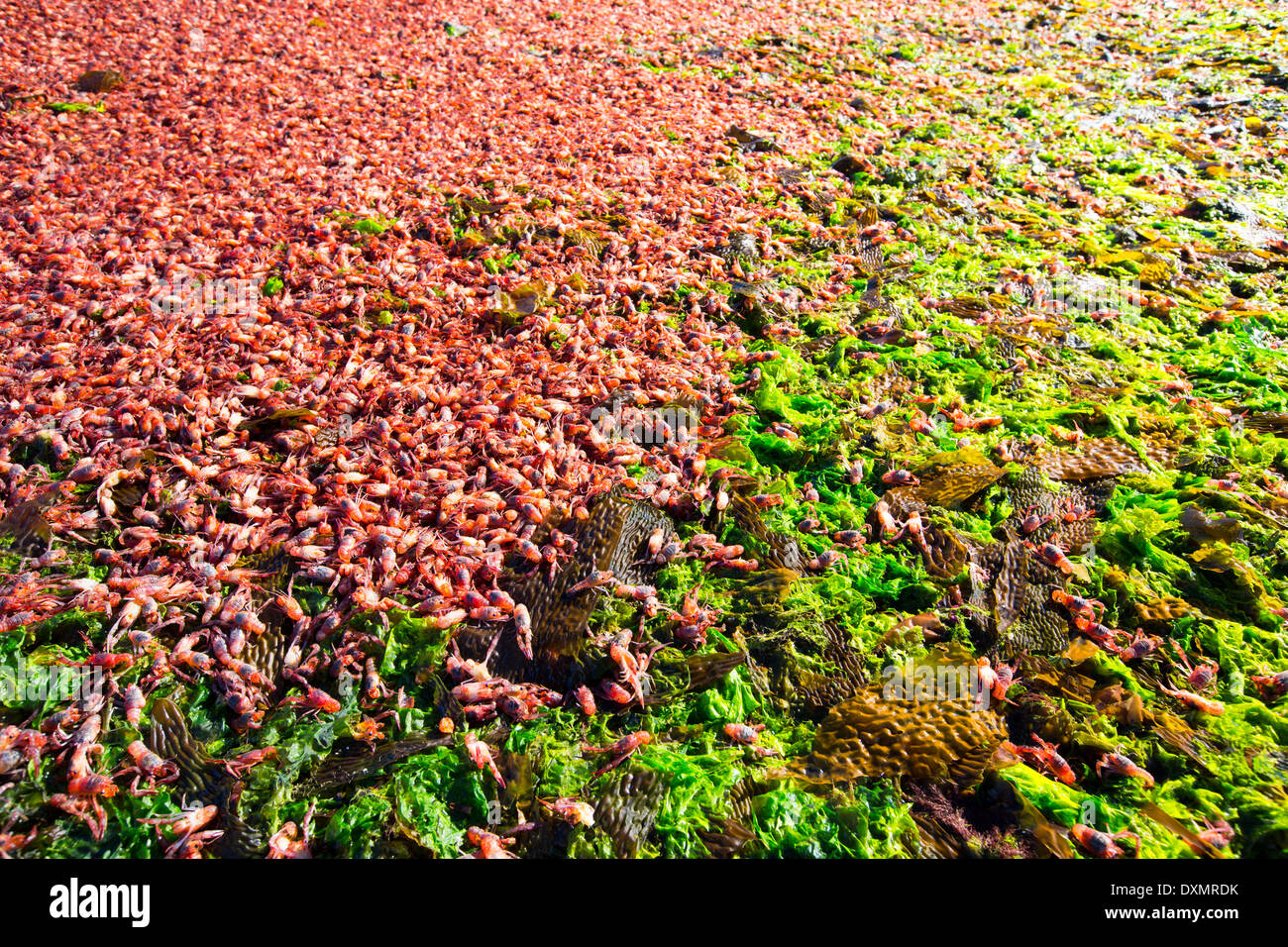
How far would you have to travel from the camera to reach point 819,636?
2.74m

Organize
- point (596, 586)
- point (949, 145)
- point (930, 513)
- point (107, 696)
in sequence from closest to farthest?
point (107, 696), point (596, 586), point (930, 513), point (949, 145)

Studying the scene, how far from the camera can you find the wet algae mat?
2262 millimetres

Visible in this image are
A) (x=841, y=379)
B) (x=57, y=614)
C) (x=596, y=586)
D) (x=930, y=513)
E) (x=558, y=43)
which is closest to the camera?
(x=57, y=614)

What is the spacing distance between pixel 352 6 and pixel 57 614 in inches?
297

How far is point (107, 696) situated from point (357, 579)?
85 centimetres

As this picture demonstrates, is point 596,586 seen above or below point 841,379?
below

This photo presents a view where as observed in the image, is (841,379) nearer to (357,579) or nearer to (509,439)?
(509,439)

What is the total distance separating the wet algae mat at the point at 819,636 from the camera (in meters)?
2.26
